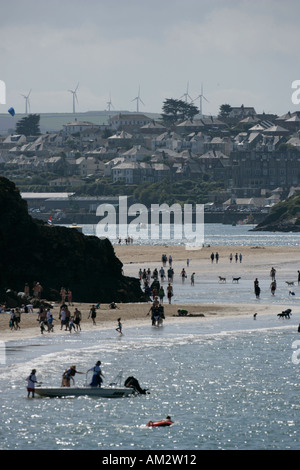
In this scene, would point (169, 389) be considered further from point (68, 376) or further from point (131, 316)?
point (131, 316)

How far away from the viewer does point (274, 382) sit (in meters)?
40.2

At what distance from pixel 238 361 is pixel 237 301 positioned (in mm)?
21059

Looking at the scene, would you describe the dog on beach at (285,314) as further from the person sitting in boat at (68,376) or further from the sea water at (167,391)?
the person sitting in boat at (68,376)

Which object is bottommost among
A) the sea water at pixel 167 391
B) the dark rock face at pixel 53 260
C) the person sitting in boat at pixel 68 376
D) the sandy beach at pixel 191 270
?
the sea water at pixel 167 391

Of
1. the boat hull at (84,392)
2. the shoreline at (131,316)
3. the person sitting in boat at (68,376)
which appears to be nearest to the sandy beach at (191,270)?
the shoreline at (131,316)

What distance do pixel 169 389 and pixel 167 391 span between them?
35 cm

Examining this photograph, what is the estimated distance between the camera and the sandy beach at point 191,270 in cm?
5184

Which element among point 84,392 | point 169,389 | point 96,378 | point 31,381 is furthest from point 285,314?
point 31,381

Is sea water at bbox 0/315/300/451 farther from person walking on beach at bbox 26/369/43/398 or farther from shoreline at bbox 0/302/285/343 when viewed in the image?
shoreline at bbox 0/302/285/343

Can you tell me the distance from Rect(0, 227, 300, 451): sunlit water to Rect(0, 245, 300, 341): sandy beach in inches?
73.9

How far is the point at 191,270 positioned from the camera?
9312cm

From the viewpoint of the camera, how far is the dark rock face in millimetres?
58750

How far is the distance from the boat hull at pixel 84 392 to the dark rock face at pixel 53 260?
20768 millimetres
